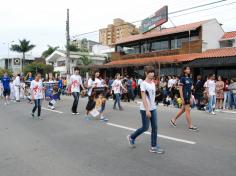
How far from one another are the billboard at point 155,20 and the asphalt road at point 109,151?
1983 centimetres

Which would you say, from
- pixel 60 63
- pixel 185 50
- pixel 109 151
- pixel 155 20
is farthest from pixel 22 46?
pixel 109 151

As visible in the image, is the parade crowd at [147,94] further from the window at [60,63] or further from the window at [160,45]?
the window at [60,63]

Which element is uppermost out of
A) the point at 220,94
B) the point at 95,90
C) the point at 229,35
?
the point at 229,35

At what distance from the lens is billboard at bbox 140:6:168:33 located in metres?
28.0

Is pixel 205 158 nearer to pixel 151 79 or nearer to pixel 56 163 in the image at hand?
pixel 151 79

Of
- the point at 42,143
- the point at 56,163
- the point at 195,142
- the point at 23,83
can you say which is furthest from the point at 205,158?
the point at 23,83

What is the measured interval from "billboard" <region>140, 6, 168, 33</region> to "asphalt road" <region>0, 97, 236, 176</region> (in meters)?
19.8

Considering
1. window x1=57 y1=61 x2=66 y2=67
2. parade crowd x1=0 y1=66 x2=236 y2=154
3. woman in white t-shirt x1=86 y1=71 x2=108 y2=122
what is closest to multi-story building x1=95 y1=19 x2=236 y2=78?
parade crowd x1=0 y1=66 x2=236 y2=154

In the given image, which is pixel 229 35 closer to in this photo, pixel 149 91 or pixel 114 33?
pixel 149 91

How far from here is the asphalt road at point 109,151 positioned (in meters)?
5.05

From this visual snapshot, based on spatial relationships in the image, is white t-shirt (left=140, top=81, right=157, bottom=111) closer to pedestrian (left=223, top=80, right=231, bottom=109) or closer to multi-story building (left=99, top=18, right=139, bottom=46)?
pedestrian (left=223, top=80, right=231, bottom=109)

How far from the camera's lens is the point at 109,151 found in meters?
6.26

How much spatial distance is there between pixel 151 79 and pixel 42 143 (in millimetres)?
3182

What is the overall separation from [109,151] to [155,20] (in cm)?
2479
